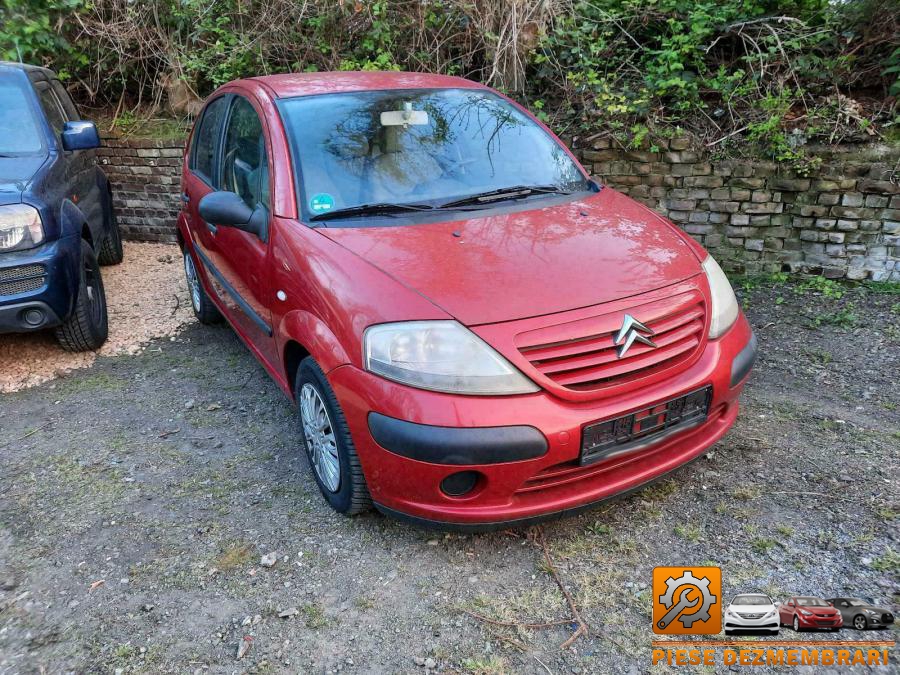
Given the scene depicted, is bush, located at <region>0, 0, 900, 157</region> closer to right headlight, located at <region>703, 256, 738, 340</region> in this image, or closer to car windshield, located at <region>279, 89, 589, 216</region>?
car windshield, located at <region>279, 89, 589, 216</region>

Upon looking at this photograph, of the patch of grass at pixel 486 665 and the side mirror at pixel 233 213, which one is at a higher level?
the side mirror at pixel 233 213

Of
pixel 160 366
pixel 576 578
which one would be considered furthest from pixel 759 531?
pixel 160 366

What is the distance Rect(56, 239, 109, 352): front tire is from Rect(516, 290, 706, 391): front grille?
10.8 ft

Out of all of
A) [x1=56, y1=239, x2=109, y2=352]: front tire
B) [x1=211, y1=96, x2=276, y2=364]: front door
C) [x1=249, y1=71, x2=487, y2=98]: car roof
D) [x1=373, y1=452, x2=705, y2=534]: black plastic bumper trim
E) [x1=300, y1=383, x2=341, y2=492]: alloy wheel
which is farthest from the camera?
[x1=56, y1=239, x2=109, y2=352]: front tire

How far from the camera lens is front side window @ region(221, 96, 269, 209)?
305cm

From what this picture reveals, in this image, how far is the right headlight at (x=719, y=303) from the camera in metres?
2.49

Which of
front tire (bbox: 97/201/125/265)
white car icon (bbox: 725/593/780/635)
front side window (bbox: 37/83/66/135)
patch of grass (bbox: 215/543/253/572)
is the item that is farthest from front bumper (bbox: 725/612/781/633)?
front tire (bbox: 97/201/125/265)

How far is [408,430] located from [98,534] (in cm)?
155

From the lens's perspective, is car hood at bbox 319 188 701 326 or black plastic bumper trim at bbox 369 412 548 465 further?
car hood at bbox 319 188 701 326

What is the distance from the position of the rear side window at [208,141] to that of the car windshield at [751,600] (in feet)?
11.1

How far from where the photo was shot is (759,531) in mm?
2494

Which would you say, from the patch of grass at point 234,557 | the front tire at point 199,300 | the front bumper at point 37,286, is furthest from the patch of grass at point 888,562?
the front bumper at point 37,286

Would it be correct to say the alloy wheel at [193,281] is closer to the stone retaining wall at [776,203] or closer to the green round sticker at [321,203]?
the green round sticker at [321,203]

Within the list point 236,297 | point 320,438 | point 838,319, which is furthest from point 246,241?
point 838,319
